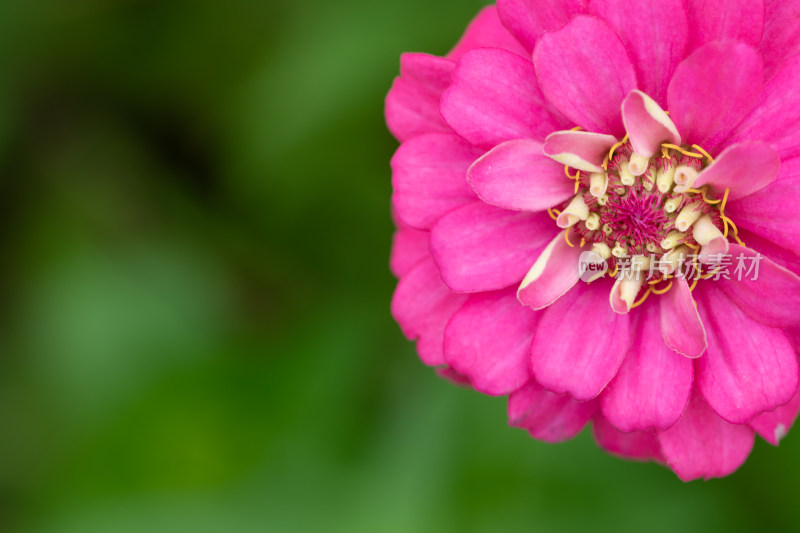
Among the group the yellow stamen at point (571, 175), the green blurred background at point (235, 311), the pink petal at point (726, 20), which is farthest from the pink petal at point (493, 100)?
the green blurred background at point (235, 311)

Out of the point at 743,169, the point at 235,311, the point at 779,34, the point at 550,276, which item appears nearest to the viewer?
the point at 743,169

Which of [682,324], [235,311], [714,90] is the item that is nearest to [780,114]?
[714,90]

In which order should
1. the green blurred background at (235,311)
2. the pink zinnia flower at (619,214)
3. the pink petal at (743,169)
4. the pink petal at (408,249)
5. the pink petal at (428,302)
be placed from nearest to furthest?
the pink petal at (743,169) < the pink zinnia flower at (619,214) < the pink petal at (428,302) < the pink petal at (408,249) < the green blurred background at (235,311)

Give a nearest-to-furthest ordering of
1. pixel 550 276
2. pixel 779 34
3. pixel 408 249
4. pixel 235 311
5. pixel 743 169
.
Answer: pixel 743 169
pixel 779 34
pixel 550 276
pixel 408 249
pixel 235 311

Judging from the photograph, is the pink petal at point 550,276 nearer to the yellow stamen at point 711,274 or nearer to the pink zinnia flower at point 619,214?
the pink zinnia flower at point 619,214

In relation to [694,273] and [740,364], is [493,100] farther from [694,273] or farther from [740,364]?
[740,364]
